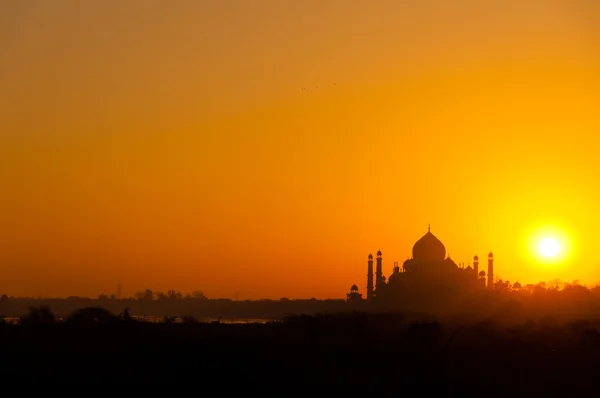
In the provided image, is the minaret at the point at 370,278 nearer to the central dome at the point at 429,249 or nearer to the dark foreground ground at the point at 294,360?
the central dome at the point at 429,249

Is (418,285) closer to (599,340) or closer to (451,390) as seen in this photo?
(599,340)

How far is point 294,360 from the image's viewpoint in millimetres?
39031

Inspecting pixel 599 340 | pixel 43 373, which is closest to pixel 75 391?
pixel 43 373

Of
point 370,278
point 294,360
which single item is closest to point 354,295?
point 370,278

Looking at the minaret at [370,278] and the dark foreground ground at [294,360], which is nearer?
the dark foreground ground at [294,360]

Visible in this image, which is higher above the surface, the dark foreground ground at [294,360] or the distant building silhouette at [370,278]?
the distant building silhouette at [370,278]

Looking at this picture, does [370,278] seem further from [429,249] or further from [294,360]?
[294,360]

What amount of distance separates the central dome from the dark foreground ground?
177 ft

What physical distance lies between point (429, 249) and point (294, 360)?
6960cm

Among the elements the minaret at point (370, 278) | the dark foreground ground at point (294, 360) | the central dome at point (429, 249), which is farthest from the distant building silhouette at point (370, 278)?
the dark foreground ground at point (294, 360)

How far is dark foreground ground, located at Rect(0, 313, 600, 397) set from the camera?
113ft

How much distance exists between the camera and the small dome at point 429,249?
352 feet

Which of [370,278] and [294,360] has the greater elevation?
[370,278]

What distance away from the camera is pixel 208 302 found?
191125 mm
